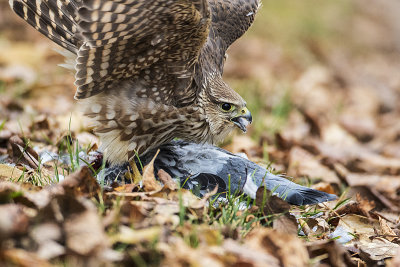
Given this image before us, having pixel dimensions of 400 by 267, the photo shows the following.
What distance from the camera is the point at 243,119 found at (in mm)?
4242

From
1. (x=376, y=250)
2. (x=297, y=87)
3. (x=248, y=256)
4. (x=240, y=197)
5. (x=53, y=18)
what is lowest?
(x=297, y=87)

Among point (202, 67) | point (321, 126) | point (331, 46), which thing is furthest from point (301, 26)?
point (202, 67)

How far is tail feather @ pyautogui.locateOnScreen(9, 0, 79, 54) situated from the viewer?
3.79 m

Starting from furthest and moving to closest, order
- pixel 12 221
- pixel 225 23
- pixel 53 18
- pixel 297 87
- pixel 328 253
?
pixel 297 87 < pixel 225 23 < pixel 53 18 < pixel 328 253 < pixel 12 221

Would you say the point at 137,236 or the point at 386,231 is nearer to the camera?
the point at 137,236

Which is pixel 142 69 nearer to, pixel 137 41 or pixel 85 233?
pixel 137 41

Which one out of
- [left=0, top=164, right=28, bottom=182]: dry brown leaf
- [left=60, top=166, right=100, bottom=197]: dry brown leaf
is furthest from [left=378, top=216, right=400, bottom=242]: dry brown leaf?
[left=0, top=164, right=28, bottom=182]: dry brown leaf

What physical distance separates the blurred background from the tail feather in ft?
1.29

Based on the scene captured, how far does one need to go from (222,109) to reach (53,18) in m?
1.48

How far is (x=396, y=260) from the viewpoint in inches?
114

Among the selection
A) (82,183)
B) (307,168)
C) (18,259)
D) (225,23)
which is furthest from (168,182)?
(307,168)

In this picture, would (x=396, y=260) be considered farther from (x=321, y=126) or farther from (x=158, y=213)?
(x=321, y=126)

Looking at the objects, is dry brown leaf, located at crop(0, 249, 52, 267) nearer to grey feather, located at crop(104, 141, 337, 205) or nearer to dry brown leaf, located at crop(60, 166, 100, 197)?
dry brown leaf, located at crop(60, 166, 100, 197)

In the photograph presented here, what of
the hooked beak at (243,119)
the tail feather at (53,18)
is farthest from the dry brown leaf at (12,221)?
the hooked beak at (243,119)
